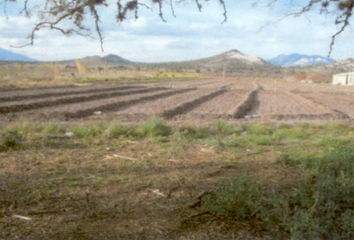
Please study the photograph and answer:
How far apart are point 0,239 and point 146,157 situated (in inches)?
163

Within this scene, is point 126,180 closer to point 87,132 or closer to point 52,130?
point 87,132

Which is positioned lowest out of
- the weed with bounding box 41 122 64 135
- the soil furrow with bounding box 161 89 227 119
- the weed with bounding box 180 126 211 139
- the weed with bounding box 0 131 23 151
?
the soil furrow with bounding box 161 89 227 119

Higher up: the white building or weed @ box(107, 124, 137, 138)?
weed @ box(107, 124, 137, 138)

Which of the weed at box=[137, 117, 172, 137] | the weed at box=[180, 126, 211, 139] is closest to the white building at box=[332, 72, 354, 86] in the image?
the weed at box=[180, 126, 211, 139]

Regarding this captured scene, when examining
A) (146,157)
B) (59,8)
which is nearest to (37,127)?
(146,157)

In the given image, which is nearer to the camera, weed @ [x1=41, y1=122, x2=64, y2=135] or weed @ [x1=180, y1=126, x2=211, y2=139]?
weed @ [x1=180, y1=126, x2=211, y2=139]

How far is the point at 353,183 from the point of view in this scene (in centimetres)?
527

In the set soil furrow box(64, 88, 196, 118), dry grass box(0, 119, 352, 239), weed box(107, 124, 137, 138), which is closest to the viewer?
dry grass box(0, 119, 352, 239)

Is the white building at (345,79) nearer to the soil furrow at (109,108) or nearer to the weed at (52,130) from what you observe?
the soil furrow at (109,108)

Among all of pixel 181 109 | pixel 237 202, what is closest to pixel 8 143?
pixel 237 202

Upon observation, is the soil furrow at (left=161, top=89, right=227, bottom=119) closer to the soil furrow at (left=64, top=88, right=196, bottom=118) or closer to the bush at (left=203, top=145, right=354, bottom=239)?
the soil furrow at (left=64, top=88, right=196, bottom=118)

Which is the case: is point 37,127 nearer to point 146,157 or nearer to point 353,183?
point 146,157

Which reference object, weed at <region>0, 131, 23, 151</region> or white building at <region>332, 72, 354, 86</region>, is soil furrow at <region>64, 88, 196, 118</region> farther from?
white building at <region>332, 72, 354, 86</region>

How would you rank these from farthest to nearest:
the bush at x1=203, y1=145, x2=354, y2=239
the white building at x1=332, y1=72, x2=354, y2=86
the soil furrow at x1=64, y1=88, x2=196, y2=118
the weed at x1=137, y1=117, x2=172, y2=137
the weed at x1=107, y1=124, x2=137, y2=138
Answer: the white building at x1=332, y1=72, x2=354, y2=86 → the soil furrow at x1=64, y1=88, x2=196, y2=118 → the weed at x1=137, y1=117, x2=172, y2=137 → the weed at x1=107, y1=124, x2=137, y2=138 → the bush at x1=203, y1=145, x2=354, y2=239
